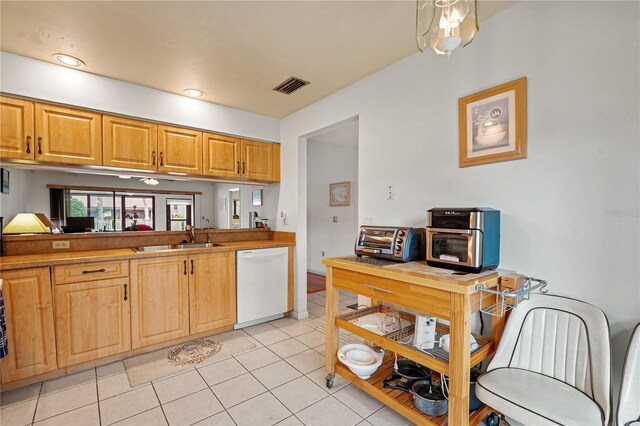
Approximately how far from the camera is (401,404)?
1.60 metres

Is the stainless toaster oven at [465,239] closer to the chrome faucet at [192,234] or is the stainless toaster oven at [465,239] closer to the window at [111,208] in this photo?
the chrome faucet at [192,234]

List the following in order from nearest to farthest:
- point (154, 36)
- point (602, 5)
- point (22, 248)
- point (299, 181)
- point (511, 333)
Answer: point (602, 5) → point (511, 333) → point (154, 36) → point (22, 248) → point (299, 181)

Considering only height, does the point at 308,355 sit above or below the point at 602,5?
below

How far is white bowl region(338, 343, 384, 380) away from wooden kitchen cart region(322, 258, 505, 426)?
2.6 inches

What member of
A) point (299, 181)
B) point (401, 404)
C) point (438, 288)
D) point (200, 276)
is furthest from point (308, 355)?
point (299, 181)

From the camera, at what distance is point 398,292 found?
5.19 ft

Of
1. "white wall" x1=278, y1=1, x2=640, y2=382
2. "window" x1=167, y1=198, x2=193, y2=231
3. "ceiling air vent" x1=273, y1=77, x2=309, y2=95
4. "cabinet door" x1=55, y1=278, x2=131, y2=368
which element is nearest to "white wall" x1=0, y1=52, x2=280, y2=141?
"ceiling air vent" x1=273, y1=77, x2=309, y2=95

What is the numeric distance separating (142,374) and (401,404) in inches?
76.6

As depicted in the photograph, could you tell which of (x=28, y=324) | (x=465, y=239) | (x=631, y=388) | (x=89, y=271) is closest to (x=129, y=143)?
(x=89, y=271)

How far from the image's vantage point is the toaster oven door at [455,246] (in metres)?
1.52

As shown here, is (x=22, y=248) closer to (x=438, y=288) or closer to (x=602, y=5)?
(x=438, y=288)

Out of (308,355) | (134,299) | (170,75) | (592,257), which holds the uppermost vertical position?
(170,75)

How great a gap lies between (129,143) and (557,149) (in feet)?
10.6

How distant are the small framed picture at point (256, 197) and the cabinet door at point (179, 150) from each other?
920 mm
